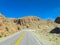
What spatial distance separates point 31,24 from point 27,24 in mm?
5378

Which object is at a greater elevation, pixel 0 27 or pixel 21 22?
pixel 21 22

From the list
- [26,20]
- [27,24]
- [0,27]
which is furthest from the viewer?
[26,20]

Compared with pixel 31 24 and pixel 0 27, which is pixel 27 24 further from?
pixel 0 27

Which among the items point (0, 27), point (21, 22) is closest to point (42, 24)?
point (21, 22)

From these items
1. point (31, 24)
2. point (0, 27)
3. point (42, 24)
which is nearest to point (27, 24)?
point (31, 24)

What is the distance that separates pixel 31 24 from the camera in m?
188

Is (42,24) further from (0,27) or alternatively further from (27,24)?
(0,27)

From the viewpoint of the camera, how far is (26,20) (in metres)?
198

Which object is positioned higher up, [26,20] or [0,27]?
[26,20]

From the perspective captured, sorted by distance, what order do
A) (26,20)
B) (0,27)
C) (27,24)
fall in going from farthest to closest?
(26,20)
(27,24)
(0,27)

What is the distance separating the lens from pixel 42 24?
195875 mm

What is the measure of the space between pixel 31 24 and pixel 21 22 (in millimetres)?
13121

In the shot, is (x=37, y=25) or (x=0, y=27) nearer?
(x=0, y=27)

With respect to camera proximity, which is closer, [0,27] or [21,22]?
[0,27]
